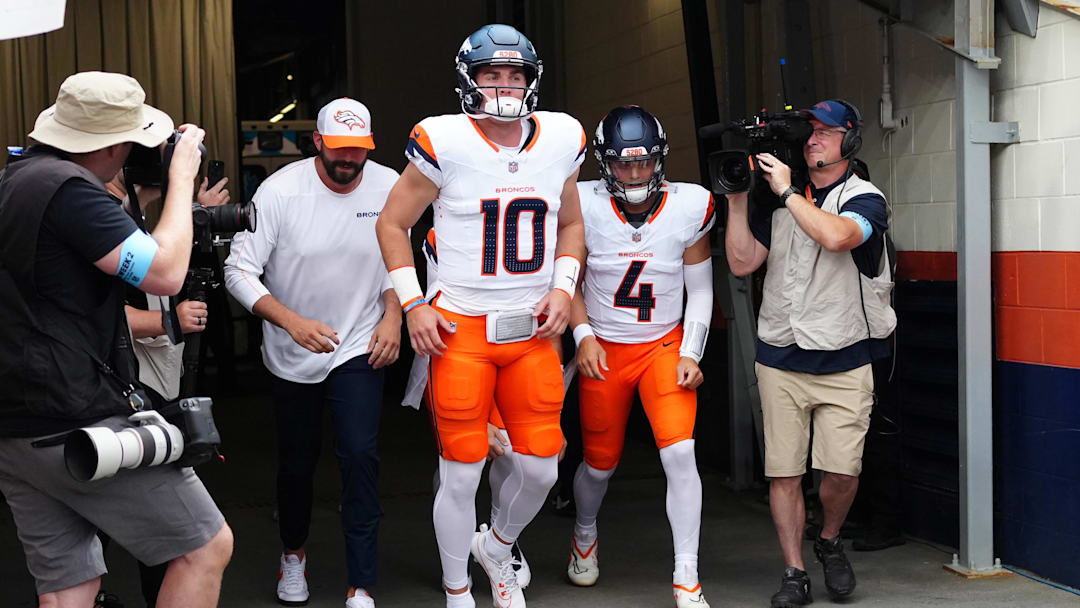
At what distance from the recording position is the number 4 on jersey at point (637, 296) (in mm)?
4723

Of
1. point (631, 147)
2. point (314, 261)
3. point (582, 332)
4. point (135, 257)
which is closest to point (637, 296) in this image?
point (582, 332)

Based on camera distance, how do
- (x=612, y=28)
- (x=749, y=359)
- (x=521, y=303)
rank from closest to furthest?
1. (x=521, y=303)
2. (x=749, y=359)
3. (x=612, y=28)

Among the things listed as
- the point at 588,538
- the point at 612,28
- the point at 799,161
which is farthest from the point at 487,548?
the point at 612,28

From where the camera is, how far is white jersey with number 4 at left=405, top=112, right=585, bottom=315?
420 cm

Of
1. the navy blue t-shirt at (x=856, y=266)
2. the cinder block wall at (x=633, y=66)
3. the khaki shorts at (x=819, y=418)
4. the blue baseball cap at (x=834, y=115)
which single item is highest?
the cinder block wall at (x=633, y=66)

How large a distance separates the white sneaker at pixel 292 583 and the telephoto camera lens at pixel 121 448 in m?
1.72

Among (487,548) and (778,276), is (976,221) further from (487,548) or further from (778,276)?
(487,548)

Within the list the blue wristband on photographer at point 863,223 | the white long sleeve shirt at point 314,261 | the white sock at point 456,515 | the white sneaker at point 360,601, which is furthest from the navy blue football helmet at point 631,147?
the white sneaker at point 360,601

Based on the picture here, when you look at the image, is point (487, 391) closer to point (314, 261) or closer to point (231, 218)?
point (314, 261)

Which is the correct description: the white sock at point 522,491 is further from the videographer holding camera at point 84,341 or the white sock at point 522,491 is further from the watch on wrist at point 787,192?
the videographer holding camera at point 84,341

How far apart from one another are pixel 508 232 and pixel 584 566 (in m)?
1.41

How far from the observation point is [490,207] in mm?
4219

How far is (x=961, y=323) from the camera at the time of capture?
15.5ft

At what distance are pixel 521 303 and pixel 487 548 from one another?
936mm
